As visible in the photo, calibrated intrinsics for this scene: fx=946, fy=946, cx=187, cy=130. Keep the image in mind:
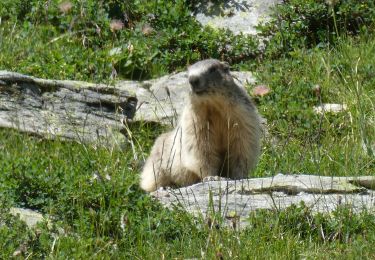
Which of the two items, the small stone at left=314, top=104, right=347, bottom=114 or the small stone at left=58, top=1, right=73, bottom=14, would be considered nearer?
the small stone at left=314, top=104, right=347, bottom=114

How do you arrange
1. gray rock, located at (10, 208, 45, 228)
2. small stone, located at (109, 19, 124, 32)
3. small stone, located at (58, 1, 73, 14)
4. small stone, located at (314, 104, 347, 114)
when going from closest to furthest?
gray rock, located at (10, 208, 45, 228) → small stone, located at (314, 104, 347, 114) → small stone, located at (109, 19, 124, 32) → small stone, located at (58, 1, 73, 14)

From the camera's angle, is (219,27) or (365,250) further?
(219,27)

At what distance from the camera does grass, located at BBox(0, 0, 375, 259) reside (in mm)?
5742

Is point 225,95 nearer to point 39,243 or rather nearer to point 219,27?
point 39,243

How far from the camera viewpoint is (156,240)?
5848 millimetres

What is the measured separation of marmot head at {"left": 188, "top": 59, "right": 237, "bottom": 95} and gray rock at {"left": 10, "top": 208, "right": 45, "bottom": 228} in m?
1.92

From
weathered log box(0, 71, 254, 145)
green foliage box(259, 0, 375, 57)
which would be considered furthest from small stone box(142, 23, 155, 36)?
green foliage box(259, 0, 375, 57)

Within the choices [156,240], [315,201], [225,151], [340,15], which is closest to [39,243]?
[156,240]

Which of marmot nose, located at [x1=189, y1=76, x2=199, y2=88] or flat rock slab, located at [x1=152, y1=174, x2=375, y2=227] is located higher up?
marmot nose, located at [x1=189, y1=76, x2=199, y2=88]

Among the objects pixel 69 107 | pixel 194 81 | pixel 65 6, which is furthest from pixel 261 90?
pixel 65 6

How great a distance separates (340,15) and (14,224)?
21.1 feet

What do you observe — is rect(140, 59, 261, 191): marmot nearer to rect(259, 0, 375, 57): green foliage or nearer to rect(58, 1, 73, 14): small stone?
rect(259, 0, 375, 57): green foliage

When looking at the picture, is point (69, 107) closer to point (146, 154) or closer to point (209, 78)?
point (146, 154)

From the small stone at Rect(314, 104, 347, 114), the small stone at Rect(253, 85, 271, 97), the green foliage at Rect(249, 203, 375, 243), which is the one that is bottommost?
the green foliage at Rect(249, 203, 375, 243)
